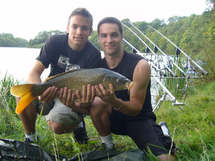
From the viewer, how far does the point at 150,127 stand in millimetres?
1854

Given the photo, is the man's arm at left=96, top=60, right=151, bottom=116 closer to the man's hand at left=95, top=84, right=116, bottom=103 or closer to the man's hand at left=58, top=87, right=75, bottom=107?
the man's hand at left=95, top=84, right=116, bottom=103

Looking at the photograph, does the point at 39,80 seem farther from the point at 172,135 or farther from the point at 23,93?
the point at 172,135

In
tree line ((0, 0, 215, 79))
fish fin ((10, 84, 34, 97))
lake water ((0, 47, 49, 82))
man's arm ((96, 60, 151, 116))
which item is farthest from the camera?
lake water ((0, 47, 49, 82))

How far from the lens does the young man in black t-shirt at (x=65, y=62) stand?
1947 millimetres

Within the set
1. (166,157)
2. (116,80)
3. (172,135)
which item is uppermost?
(116,80)

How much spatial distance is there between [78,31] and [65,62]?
32 cm

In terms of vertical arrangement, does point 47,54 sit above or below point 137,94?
above

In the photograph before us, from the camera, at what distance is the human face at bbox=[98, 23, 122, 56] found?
1.94 metres

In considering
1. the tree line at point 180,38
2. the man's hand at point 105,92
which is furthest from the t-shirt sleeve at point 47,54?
the tree line at point 180,38

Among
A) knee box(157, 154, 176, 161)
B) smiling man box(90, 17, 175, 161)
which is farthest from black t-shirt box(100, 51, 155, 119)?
knee box(157, 154, 176, 161)

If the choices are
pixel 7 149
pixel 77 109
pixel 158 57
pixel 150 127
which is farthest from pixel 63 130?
pixel 158 57

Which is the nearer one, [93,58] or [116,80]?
[116,80]

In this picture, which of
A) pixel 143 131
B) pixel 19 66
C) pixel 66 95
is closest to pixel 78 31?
pixel 66 95

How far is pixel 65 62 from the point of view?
208 centimetres
